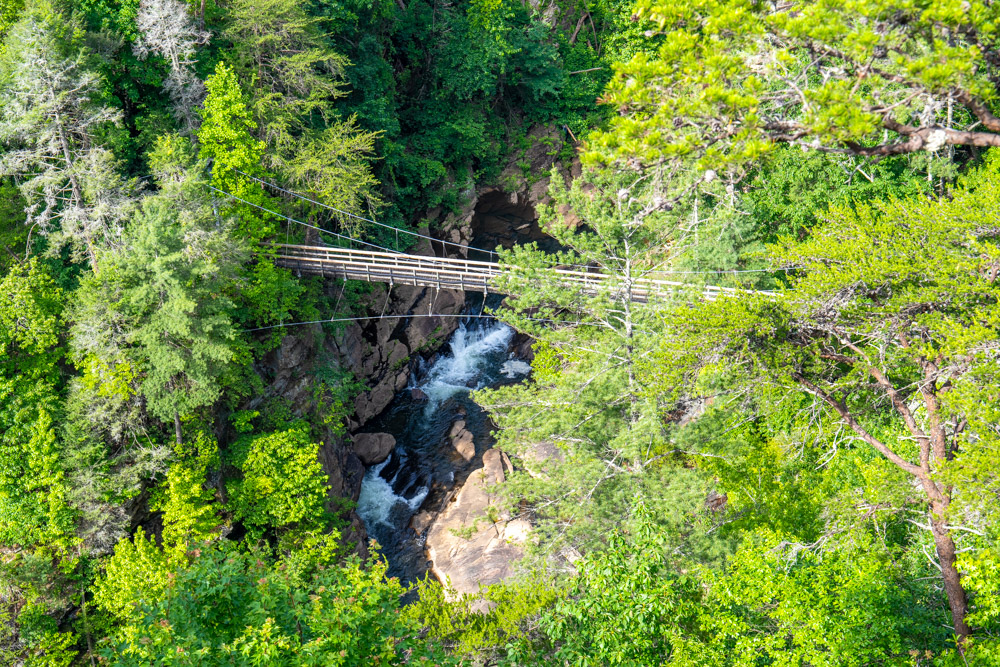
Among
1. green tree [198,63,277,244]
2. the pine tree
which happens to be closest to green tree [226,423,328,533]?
green tree [198,63,277,244]

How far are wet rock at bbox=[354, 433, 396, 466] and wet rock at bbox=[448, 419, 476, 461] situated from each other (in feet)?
7.56

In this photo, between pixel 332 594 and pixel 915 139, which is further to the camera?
pixel 332 594

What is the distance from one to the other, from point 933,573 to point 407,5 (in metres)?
30.7

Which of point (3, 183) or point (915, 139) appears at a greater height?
point (915, 139)

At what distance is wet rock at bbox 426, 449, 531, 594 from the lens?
21625 mm

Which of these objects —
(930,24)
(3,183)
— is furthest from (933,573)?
(3,183)

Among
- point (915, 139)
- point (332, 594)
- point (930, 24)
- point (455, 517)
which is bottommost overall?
point (455, 517)

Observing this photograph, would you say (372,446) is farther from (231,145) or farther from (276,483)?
(231,145)

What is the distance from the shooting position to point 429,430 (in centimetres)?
2803

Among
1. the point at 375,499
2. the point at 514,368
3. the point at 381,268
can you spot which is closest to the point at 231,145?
the point at 381,268

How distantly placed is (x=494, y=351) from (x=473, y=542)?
36.3ft

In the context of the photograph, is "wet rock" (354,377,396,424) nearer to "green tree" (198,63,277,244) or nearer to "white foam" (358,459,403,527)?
"white foam" (358,459,403,527)

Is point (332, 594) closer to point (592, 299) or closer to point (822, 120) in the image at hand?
point (592, 299)

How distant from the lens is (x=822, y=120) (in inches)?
294
